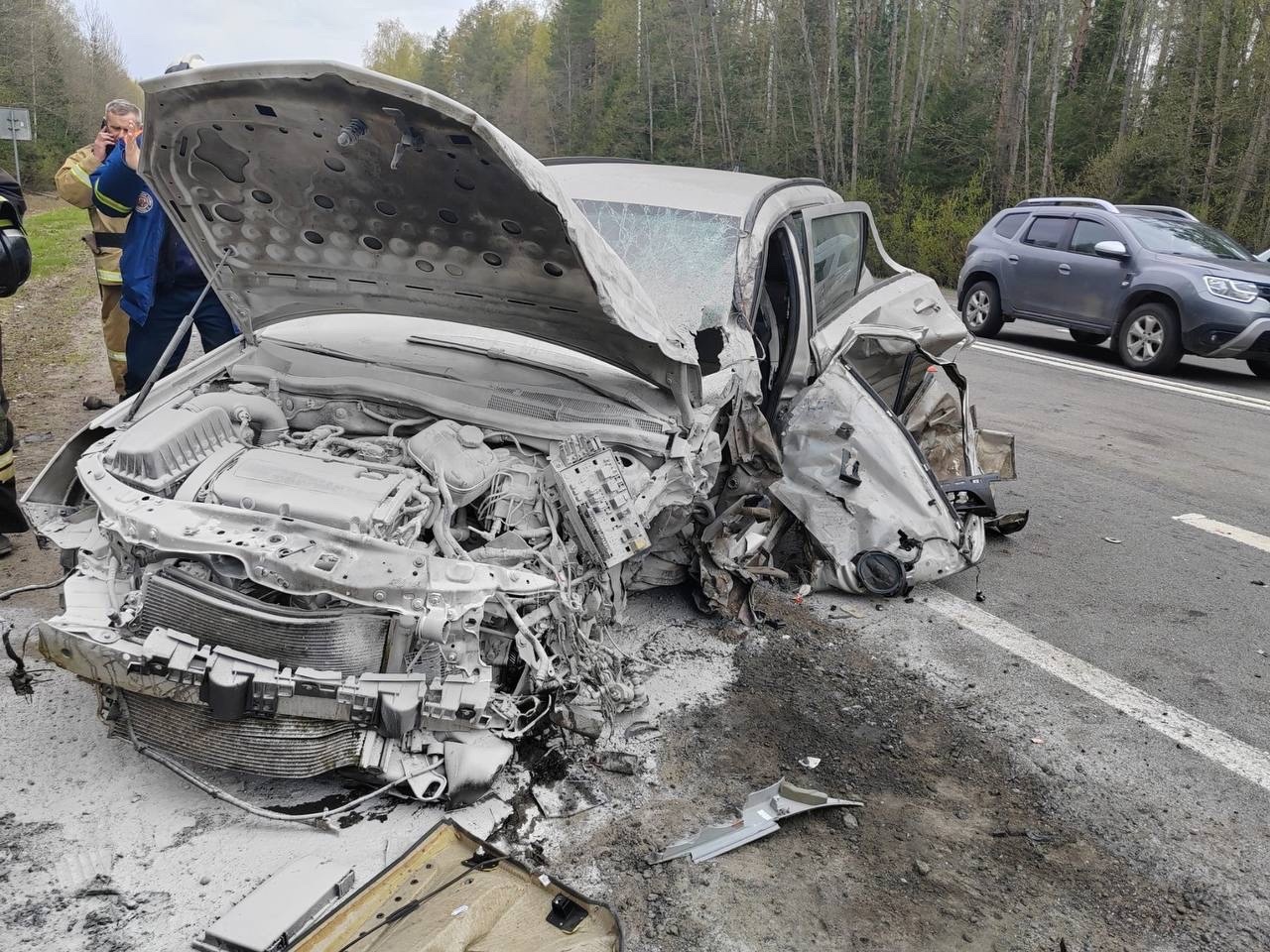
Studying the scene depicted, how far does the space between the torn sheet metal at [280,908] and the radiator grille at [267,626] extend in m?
0.51

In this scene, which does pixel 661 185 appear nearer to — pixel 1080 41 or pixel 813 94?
pixel 1080 41

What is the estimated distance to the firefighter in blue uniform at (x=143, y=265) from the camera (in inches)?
201

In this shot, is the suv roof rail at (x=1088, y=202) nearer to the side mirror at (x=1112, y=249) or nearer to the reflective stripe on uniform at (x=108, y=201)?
the side mirror at (x=1112, y=249)

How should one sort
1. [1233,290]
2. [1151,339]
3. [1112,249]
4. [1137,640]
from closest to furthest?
[1137,640] < [1233,290] < [1151,339] < [1112,249]

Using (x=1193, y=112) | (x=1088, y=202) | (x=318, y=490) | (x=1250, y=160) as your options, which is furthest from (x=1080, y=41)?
(x=318, y=490)

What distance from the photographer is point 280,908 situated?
7.39ft

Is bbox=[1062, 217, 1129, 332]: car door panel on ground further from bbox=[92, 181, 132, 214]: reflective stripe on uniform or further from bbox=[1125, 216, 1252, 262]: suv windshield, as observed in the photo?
bbox=[92, 181, 132, 214]: reflective stripe on uniform

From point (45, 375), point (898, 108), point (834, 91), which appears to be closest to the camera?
point (45, 375)

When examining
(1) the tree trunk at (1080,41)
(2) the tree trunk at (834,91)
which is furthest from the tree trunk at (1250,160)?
(2) the tree trunk at (834,91)

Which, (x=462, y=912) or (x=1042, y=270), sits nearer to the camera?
(x=462, y=912)

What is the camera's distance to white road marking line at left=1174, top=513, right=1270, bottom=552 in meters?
5.23

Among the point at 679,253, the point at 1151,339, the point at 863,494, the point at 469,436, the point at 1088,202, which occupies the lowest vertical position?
the point at 863,494

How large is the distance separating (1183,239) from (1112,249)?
88 cm

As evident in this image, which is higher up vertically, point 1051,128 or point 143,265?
point 1051,128
